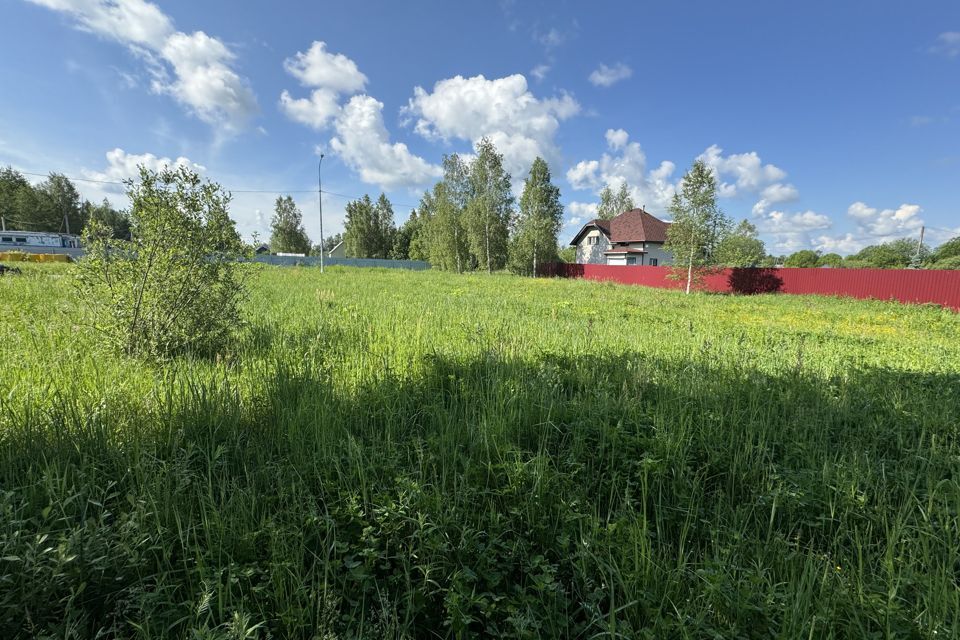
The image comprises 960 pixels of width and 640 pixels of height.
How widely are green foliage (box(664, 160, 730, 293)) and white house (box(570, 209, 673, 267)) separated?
15434 millimetres

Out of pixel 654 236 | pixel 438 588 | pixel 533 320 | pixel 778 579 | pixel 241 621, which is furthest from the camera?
pixel 654 236

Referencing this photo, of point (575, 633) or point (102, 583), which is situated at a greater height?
point (102, 583)

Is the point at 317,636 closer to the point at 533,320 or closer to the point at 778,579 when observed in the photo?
the point at 778,579

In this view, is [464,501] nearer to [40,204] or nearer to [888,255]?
[888,255]

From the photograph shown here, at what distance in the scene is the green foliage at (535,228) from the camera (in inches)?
1551

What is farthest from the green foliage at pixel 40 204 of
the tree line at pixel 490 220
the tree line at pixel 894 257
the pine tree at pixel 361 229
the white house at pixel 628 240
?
the tree line at pixel 894 257

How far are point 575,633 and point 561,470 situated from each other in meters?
1.08

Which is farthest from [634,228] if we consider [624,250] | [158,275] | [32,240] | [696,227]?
[32,240]

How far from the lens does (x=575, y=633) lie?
1545 millimetres

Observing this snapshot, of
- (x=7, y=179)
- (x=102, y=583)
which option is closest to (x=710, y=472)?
(x=102, y=583)

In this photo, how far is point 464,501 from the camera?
210 centimetres

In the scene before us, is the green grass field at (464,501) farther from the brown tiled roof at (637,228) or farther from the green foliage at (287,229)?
the green foliage at (287,229)

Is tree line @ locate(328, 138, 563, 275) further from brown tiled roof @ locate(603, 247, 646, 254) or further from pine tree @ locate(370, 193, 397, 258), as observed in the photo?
pine tree @ locate(370, 193, 397, 258)

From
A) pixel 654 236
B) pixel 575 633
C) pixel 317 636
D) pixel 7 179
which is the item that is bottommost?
pixel 575 633
